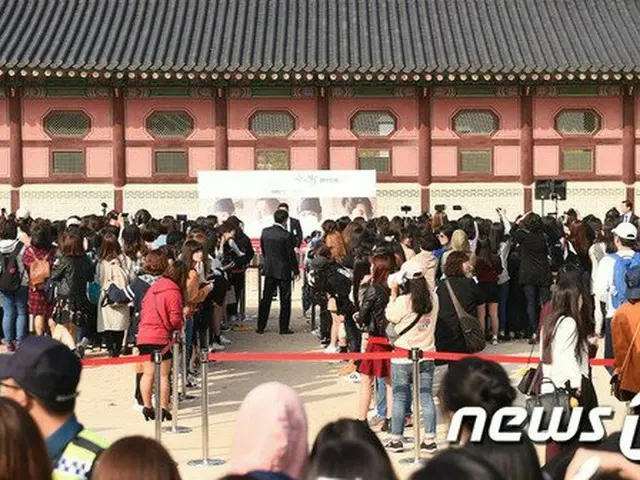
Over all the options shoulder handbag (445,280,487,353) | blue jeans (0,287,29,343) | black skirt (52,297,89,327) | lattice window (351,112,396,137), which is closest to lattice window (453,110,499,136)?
lattice window (351,112,396,137)

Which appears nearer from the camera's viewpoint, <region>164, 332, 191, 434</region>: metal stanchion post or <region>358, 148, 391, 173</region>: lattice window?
<region>164, 332, 191, 434</region>: metal stanchion post

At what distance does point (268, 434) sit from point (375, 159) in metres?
24.1

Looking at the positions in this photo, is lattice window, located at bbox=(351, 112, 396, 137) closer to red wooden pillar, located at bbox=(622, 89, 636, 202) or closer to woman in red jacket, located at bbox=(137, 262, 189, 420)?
red wooden pillar, located at bbox=(622, 89, 636, 202)

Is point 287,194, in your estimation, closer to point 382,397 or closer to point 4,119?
point 4,119

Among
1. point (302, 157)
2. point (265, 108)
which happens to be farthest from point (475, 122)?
point (265, 108)

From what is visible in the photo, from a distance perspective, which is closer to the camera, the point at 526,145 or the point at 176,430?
the point at 176,430

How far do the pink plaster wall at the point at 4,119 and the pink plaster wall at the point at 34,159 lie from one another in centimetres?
54

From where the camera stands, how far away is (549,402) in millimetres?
7035

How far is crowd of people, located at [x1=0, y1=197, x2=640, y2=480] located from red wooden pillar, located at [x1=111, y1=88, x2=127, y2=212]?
382 inches

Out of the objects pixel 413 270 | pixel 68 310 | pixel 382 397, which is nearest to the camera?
pixel 413 270

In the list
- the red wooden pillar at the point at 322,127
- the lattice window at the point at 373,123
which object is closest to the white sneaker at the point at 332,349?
the red wooden pillar at the point at 322,127

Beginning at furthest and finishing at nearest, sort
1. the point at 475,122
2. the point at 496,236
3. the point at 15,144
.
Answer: the point at 475,122 → the point at 15,144 → the point at 496,236

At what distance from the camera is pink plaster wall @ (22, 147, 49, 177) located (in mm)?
28203

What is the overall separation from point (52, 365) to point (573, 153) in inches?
984
